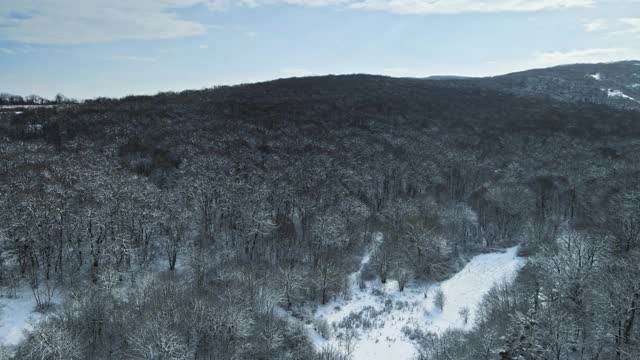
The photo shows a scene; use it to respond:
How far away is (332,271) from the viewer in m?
59.7

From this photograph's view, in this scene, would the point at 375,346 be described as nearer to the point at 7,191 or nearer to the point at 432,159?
the point at 7,191

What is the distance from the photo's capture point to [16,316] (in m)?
44.4

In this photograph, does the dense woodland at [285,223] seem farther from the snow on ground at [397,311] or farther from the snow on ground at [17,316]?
the snow on ground at [397,311]

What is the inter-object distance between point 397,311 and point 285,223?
2999 cm

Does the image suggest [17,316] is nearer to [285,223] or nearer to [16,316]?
[16,316]

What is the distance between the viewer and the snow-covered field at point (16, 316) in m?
41.3

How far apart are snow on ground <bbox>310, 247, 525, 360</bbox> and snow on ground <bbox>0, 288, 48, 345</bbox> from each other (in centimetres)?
2877

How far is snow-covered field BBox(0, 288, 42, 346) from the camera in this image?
135ft

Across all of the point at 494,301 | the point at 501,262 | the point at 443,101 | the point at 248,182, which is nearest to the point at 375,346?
the point at 494,301

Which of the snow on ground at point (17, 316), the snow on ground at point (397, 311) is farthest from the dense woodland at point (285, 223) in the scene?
the snow on ground at point (397, 311)

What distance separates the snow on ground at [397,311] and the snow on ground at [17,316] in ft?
94.4

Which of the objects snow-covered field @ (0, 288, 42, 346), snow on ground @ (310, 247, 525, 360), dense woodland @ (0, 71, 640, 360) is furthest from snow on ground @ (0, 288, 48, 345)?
snow on ground @ (310, 247, 525, 360)

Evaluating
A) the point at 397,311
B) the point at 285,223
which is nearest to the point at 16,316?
the point at 397,311

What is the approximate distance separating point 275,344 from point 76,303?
20.4m
